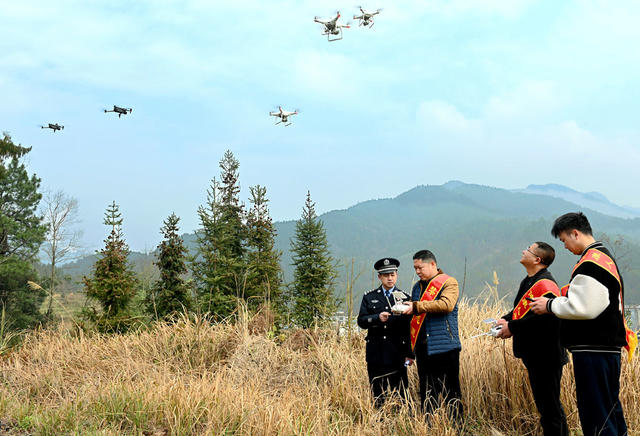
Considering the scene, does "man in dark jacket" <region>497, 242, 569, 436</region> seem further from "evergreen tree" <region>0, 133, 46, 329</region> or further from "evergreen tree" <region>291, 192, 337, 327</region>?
"evergreen tree" <region>0, 133, 46, 329</region>

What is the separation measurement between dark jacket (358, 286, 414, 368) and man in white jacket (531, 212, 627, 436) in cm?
178

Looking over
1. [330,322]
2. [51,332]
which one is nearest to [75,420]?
[330,322]

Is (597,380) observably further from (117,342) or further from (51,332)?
(51,332)

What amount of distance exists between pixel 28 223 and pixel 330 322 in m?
32.0

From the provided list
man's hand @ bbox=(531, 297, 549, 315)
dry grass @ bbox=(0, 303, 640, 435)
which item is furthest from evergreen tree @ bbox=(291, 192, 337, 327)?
man's hand @ bbox=(531, 297, 549, 315)

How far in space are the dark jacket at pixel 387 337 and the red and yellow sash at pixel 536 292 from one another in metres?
1.15

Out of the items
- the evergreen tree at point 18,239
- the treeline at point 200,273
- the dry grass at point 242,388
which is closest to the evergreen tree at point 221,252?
the treeline at point 200,273

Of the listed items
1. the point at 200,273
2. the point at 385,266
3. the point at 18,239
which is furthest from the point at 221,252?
the point at 18,239

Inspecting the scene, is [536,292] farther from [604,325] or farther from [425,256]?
[425,256]

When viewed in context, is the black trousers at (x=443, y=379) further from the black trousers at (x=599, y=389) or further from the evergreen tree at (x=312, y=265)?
the evergreen tree at (x=312, y=265)

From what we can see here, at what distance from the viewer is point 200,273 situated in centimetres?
1736

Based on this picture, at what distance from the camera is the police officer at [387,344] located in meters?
5.37

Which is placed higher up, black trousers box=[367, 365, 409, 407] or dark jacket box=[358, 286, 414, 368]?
dark jacket box=[358, 286, 414, 368]

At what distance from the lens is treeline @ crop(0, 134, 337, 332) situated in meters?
14.2
